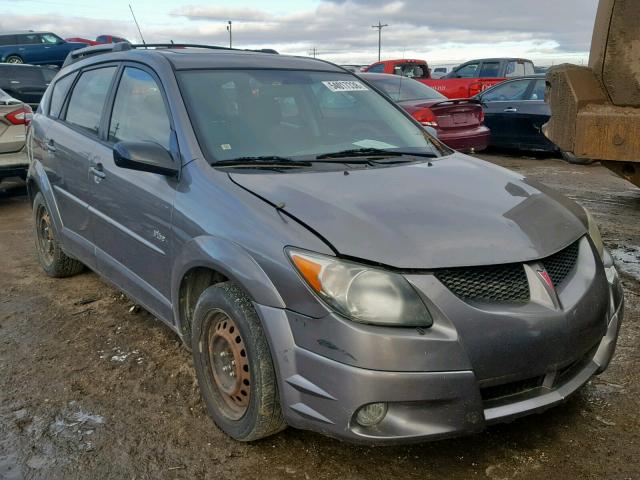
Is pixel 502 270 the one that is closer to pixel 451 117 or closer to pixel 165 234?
pixel 165 234

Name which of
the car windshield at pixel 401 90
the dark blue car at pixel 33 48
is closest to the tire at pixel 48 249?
the car windshield at pixel 401 90

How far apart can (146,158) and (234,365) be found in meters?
1.06

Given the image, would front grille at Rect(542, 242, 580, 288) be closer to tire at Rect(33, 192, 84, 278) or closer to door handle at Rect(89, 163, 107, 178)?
door handle at Rect(89, 163, 107, 178)

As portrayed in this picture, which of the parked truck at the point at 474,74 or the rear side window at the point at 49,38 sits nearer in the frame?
the parked truck at the point at 474,74

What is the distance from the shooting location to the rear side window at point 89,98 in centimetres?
403

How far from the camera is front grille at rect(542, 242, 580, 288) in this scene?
2.50m

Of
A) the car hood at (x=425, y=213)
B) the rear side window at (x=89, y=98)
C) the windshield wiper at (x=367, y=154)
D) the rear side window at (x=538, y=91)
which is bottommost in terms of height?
the rear side window at (x=538, y=91)

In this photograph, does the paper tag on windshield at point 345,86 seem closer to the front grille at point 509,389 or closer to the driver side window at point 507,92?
the front grille at point 509,389

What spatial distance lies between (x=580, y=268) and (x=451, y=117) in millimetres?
7211

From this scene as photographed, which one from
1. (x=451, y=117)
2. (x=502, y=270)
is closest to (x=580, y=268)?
(x=502, y=270)

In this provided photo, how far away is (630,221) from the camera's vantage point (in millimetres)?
6512

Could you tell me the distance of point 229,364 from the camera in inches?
109

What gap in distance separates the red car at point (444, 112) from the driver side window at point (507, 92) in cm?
213

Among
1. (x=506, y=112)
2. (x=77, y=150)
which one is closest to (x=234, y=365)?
(x=77, y=150)
